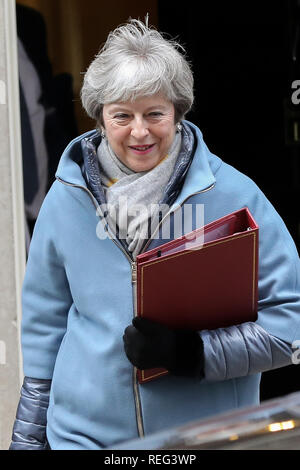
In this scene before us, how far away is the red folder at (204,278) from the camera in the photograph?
85.9 inches

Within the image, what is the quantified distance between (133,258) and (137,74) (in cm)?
49

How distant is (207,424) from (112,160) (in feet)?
3.64

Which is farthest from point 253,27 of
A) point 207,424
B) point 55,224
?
point 207,424

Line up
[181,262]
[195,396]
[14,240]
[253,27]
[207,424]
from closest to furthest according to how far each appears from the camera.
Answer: [207,424] < [181,262] < [195,396] < [253,27] < [14,240]

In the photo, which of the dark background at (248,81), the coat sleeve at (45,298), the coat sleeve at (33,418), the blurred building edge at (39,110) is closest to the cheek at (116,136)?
the coat sleeve at (45,298)

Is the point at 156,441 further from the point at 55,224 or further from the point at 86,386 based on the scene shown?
the point at 55,224

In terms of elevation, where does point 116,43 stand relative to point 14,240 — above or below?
above

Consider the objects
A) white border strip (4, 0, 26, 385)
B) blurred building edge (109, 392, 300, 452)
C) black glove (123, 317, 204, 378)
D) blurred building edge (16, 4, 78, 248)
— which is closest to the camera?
blurred building edge (109, 392, 300, 452)

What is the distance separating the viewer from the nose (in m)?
2.31

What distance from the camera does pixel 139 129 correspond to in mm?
2311

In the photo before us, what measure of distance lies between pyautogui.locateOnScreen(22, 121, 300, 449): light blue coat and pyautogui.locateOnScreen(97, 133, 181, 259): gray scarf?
0.04m

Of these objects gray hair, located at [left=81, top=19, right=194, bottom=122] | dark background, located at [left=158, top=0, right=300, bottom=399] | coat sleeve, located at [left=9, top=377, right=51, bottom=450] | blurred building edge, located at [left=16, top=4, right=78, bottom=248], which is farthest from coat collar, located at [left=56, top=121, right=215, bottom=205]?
blurred building edge, located at [left=16, top=4, right=78, bottom=248]

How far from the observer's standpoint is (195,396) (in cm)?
234

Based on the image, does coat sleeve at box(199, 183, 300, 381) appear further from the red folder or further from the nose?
the nose
